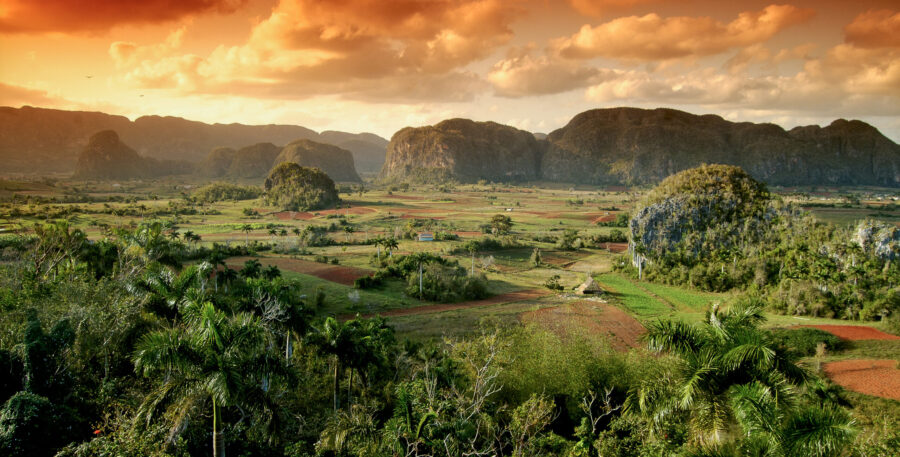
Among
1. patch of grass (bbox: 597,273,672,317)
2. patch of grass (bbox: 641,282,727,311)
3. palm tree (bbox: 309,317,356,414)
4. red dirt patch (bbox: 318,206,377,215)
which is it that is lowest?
patch of grass (bbox: 641,282,727,311)

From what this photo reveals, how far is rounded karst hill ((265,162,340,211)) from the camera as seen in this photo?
131750 millimetres

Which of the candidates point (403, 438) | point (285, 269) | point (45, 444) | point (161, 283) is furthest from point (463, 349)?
point (285, 269)

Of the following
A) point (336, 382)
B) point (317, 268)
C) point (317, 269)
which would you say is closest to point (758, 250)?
point (317, 269)

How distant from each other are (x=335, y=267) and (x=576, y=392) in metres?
37.5

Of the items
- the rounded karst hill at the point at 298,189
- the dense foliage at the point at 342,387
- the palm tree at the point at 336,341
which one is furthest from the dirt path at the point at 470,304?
the rounded karst hill at the point at 298,189

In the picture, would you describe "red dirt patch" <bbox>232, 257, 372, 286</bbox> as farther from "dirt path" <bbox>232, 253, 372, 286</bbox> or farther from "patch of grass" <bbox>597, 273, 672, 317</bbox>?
"patch of grass" <bbox>597, 273, 672, 317</bbox>

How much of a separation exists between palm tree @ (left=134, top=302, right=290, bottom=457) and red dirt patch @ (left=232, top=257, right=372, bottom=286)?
32.8m

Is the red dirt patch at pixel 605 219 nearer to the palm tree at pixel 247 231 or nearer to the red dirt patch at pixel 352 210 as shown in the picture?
the red dirt patch at pixel 352 210

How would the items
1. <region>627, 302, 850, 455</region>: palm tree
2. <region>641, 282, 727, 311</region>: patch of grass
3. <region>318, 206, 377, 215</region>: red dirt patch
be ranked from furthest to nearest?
<region>318, 206, 377, 215</region>: red dirt patch → <region>641, 282, 727, 311</region>: patch of grass → <region>627, 302, 850, 455</region>: palm tree

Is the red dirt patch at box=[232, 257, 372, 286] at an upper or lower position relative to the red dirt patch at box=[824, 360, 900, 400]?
upper

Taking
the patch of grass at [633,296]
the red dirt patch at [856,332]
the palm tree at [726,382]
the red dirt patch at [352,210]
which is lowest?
the patch of grass at [633,296]

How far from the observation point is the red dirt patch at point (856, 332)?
32.4 metres

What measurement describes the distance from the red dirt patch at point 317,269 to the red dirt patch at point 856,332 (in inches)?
1500

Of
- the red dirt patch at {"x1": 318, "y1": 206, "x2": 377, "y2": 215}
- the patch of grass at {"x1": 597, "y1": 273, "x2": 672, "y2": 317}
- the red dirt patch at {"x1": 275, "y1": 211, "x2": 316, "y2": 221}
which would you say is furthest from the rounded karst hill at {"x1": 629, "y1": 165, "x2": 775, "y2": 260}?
the red dirt patch at {"x1": 275, "y1": 211, "x2": 316, "y2": 221}
